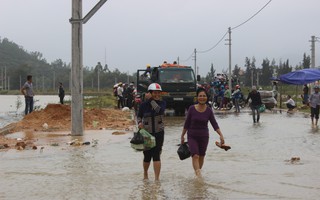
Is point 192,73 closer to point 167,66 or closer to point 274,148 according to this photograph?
point 167,66

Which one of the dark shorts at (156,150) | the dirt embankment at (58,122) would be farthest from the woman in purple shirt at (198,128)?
the dirt embankment at (58,122)

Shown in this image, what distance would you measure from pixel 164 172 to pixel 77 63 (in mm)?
7022

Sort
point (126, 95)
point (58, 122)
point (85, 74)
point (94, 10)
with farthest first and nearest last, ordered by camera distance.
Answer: point (85, 74) → point (126, 95) → point (58, 122) → point (94, 10)

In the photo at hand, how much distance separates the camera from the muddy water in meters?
7.98

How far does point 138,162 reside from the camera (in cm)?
1110

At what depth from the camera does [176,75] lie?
2711cm

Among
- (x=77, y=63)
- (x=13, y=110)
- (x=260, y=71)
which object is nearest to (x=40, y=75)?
(x=260, y=71)

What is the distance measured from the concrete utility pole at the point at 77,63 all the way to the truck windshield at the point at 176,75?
11.0 m

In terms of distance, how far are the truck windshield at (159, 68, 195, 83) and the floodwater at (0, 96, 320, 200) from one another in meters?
11.8

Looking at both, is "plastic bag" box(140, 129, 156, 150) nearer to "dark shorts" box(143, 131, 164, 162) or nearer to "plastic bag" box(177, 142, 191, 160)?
"dark shorts" box(143, 131, 164, 162)

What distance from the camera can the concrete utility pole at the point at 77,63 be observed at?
51.8 feet

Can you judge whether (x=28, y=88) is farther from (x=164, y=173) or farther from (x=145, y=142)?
(x=145, y=142)

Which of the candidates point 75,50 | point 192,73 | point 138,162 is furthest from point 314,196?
point 192,73

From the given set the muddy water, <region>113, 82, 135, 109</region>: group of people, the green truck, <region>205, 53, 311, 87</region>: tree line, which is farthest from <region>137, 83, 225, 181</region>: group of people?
<region>205, 53, 311, 87</region>: tree line
